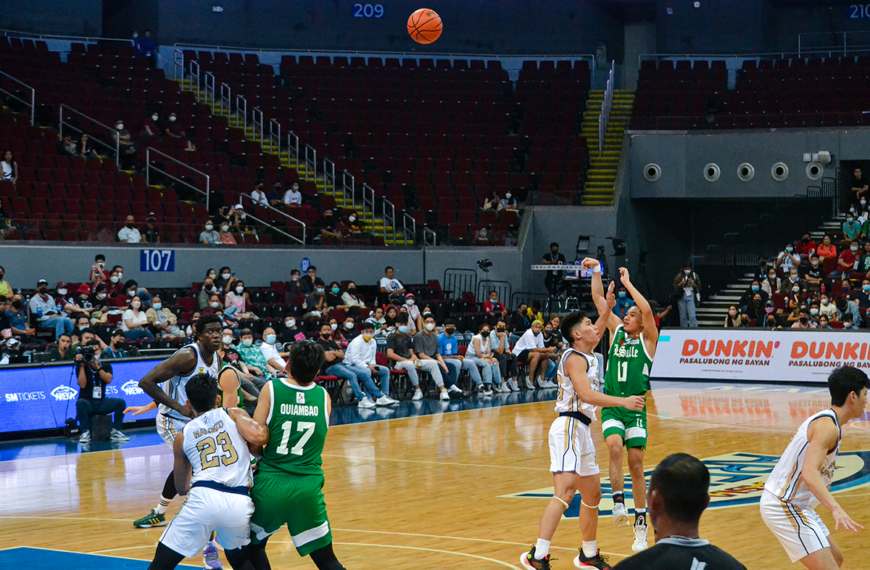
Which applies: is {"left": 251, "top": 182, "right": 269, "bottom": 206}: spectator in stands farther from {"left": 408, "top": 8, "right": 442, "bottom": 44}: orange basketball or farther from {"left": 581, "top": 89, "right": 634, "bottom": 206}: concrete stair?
{"left": 581, "top": 89, "right": 634, "bottom": 206}: concrete stair

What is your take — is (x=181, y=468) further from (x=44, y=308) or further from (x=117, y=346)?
(x=44, y=308)

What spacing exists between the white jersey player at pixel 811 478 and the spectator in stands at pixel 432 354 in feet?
44.5

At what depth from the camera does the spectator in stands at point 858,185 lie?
1081 inches

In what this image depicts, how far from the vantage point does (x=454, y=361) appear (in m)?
19.5

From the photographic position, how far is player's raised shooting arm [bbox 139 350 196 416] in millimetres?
7484

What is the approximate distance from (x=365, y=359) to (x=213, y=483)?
12.6m

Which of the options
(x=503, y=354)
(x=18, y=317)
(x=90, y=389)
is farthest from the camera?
(x=503, y=354)

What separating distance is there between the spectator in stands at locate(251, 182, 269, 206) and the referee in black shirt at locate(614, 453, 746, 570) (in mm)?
21006

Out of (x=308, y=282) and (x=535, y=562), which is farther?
(x=308, y=282)

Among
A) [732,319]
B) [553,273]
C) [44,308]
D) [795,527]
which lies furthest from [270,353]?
[553,273]

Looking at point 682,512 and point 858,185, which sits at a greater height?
point 858,185

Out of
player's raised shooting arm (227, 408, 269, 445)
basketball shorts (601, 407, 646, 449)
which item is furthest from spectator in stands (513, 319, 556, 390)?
player's raised shooting arm (227, 408, 269, 445)

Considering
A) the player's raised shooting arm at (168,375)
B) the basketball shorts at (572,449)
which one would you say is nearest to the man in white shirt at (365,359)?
the player's raised shooting arm at (168,375)

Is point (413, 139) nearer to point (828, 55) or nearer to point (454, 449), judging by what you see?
point (828, 55)
